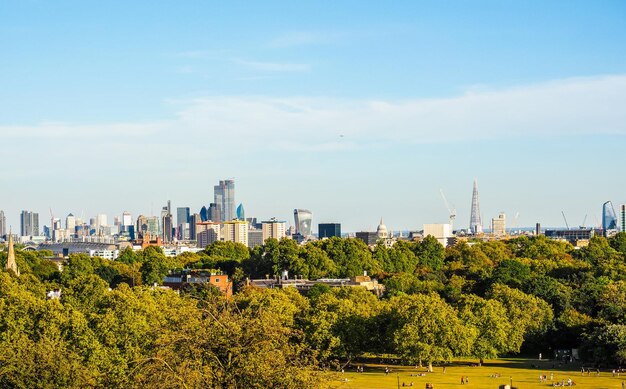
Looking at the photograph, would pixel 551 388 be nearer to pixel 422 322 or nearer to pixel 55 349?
pixel 422 322

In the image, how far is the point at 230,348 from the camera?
34.6m

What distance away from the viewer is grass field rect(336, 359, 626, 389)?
246ft

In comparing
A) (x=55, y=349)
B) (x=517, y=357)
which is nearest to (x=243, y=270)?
(x=517, y=357)

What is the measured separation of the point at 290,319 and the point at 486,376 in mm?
→ 14849

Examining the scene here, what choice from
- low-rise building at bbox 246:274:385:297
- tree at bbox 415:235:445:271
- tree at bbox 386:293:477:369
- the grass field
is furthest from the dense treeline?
low-rise building at bbox 246:274:385:297

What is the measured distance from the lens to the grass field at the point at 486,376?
74869 mm

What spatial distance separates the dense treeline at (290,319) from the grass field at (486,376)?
137 cm

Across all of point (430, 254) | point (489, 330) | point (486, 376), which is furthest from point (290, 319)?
point (430, 254)

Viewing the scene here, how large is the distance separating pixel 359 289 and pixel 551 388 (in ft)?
121

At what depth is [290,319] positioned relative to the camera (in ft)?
279

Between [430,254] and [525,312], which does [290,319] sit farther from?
[430,254]

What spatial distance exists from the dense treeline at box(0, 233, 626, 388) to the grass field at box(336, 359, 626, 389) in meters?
1.37

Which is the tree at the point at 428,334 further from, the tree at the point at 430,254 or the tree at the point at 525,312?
the tree at the point at 430,254

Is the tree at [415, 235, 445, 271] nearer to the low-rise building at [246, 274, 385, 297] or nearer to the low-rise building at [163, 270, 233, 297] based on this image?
the low-rise building at [246, 274, 385, 297]
